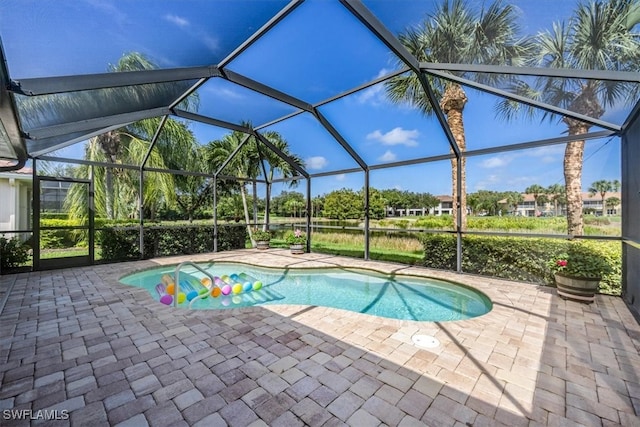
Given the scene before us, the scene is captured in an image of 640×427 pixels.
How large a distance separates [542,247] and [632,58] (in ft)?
12.6

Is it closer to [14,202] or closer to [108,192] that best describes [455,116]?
[108,192]

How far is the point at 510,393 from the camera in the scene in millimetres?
2088

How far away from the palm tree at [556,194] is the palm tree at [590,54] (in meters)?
2.21

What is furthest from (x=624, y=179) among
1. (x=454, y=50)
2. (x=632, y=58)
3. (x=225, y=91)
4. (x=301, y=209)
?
(x=301, y=209)

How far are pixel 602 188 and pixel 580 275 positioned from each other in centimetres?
218

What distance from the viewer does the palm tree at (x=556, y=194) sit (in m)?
5.87

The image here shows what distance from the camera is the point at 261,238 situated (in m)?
10.3

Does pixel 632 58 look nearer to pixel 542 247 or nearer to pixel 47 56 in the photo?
pixel 542 247

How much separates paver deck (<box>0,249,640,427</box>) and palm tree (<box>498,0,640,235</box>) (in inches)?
123

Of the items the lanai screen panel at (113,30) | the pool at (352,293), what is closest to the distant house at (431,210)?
the pool at (352,293)

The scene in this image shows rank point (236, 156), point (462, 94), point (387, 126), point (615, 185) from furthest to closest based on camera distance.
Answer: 1. point (236, 156)
2. point (462, 94)
3. point (387, 126)
4. point (615, 185)

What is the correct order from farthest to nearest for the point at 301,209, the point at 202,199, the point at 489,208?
the point at 202,199 → the point at 301,209 → the point at 489,208

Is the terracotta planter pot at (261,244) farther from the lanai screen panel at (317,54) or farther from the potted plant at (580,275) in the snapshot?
the potted plant at (580,275)

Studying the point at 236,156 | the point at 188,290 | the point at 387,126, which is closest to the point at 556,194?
the point at 387,126
